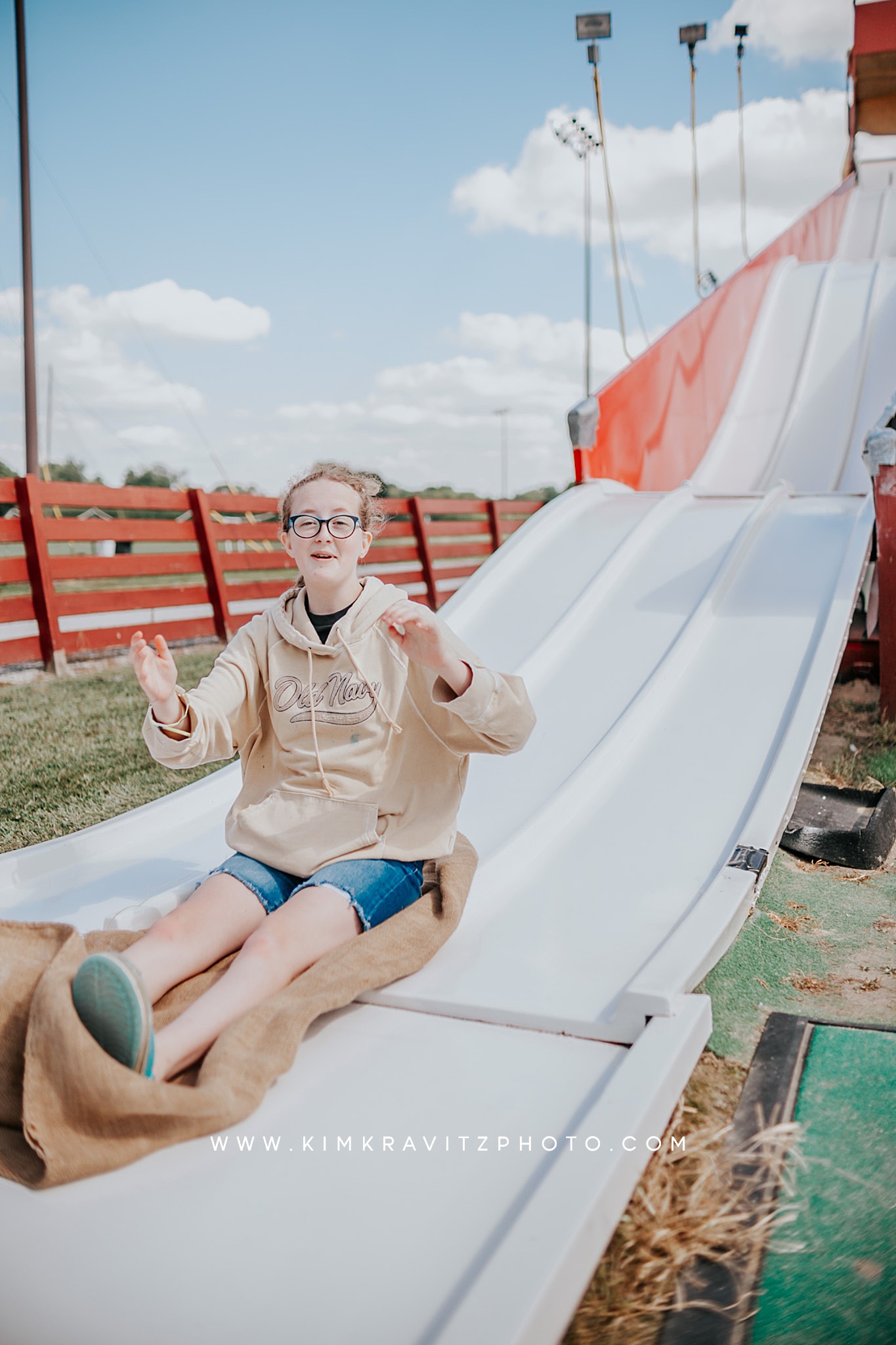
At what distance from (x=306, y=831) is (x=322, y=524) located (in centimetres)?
58

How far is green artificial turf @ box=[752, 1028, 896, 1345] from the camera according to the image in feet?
4.03

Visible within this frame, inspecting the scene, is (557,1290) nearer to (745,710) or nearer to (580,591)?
(745,710)

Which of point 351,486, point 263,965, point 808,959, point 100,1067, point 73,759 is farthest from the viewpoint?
point 73,759

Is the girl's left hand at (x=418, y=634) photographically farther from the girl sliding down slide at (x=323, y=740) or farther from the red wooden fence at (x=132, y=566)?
the red wooden fence at (x=132, y=566)

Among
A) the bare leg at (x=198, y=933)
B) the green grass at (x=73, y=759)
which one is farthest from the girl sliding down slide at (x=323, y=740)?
the green grass at (x=73, y=759)

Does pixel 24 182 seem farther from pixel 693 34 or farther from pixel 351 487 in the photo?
pixel 351 487

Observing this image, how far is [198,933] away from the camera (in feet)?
5.74

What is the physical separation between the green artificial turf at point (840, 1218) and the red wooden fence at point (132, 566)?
349 centimetres

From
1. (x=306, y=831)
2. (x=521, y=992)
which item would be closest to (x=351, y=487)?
(x=306, y=831)

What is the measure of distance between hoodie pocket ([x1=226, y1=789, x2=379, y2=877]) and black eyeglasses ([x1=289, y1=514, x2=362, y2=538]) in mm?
493

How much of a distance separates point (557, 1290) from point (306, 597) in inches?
51.2

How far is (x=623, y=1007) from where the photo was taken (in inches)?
66.1

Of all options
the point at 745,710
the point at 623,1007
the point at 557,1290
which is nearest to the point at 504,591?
the point at 745,710

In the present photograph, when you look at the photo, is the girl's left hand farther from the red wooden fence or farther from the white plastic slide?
the red wooden fence
